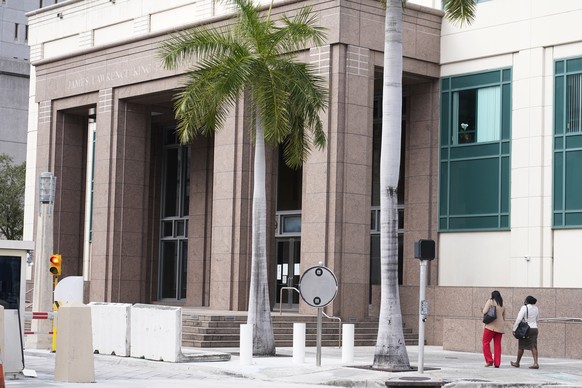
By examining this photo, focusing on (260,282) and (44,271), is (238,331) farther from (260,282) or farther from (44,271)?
(44,271)

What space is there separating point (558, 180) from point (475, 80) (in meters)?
4.56

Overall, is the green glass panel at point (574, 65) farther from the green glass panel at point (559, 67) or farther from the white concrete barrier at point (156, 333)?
the white concrete barrier at point (156, 333)

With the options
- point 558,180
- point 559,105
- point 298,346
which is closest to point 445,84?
point 559,105

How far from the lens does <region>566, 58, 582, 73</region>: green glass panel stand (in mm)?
33656

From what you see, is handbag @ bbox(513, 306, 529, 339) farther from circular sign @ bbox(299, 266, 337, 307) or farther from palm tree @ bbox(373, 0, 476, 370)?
circular sign @ bbox(299, 266, 337, 307)

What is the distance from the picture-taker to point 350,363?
2402 centimetres

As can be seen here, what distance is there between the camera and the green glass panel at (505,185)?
115ft

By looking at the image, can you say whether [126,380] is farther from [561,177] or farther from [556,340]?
[561,177]

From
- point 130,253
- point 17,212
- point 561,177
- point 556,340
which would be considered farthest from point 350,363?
point 17,212

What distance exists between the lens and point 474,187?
36.0 m

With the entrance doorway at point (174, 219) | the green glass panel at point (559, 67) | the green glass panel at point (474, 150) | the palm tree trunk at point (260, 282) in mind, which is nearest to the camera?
the palm tree trunk at point (260, 282)

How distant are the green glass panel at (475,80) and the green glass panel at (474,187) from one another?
2.48m

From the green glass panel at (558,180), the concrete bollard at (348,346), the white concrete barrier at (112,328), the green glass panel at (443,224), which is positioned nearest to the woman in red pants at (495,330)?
the concrete bollard at (348,346)

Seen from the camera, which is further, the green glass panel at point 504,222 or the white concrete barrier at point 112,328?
the green glass panel at point 504,222
